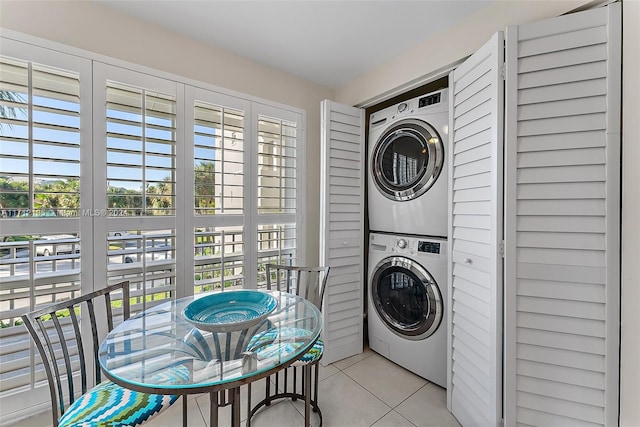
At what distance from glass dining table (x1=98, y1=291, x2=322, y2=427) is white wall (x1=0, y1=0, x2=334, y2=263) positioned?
1426 millimetres

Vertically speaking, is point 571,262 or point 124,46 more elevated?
point 124,46

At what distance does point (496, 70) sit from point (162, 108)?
2009mm

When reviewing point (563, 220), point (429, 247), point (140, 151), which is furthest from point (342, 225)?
point (140, 151)

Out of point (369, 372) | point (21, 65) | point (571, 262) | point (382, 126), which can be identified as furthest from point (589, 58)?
point (21, 65)

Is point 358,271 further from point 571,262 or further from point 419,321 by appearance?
point 571,262

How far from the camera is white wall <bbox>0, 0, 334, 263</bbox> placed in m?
1.44

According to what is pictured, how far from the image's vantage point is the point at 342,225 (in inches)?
87.4

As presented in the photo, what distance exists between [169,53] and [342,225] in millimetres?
1797

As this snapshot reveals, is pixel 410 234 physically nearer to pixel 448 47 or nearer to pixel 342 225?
pixel 342 225

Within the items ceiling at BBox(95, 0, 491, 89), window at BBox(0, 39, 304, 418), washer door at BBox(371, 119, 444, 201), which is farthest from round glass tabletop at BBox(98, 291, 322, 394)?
ceiling at BBox(95, 0, 491, 89)

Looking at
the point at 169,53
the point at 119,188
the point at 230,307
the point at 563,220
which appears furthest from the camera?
the point at 169,53

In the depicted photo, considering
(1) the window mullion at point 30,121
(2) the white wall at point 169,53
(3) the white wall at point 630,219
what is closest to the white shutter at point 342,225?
(2) the white wall at point 169,53

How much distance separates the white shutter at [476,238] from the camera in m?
1.26

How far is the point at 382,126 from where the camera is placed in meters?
2.23
